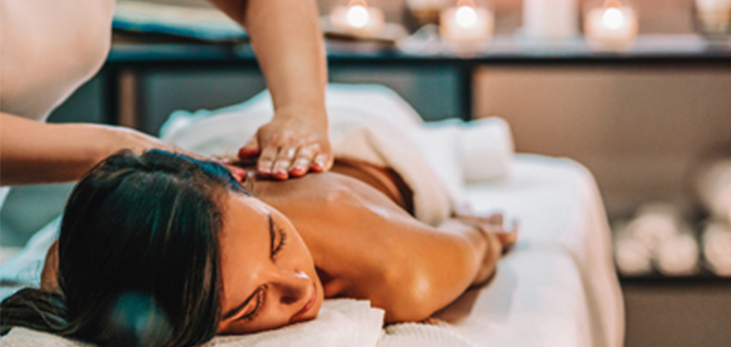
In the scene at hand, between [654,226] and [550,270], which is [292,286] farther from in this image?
[654,226]

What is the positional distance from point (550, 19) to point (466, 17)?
0.30m

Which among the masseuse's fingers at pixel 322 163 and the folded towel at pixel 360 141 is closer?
the masseuse's fingers at pixel 322 163

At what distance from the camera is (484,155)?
2.29 metres

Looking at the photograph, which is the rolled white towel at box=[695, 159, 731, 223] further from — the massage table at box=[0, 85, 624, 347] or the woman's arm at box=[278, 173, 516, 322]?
the woman's arm at box=[278, 173, 516, 322]

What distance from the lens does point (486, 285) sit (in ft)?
4.53

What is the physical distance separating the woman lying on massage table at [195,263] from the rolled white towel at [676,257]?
1.90 metres

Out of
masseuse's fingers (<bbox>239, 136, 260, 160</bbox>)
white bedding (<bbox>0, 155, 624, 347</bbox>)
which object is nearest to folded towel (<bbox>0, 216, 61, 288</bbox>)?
masseuse's fingers (<bbox>239, 136, 260, 160</bbox>)

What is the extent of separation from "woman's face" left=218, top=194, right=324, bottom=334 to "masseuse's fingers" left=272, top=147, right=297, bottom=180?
216 mm

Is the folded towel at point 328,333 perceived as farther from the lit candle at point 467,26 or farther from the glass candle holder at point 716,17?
the glass candle holder at point 716,17

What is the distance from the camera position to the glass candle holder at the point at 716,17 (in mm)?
3141

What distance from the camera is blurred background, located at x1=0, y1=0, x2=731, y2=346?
9.18 ft

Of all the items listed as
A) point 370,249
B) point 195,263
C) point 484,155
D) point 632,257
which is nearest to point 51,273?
point 195,263

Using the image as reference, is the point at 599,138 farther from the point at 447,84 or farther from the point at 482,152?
the point at 482,152

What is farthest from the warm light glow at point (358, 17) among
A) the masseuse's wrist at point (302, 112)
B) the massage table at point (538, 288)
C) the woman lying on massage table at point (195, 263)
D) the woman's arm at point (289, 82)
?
the woman lying on massage table at point (195, 263)
